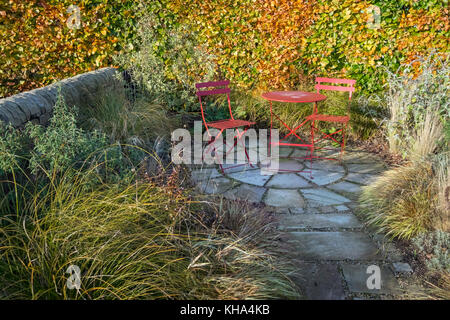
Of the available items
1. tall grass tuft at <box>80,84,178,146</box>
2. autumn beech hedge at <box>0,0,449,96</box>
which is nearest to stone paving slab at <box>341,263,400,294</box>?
tall grass tuft at <box>80,84,178,146</box>

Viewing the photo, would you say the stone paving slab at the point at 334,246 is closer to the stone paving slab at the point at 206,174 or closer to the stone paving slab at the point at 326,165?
the stone paving slab at the point at 206,174

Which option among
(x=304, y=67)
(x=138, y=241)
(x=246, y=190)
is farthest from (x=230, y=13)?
(x=138, y=241)

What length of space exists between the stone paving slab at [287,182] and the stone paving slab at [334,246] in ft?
3.38

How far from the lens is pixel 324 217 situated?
356 centimetres

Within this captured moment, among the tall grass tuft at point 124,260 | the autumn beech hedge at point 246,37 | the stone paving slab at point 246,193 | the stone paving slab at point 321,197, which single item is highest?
the autumn beech hedge at point 246,37

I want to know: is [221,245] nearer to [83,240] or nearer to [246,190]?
[83,240]

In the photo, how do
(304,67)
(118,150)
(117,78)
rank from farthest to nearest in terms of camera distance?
(304,67) → (117,78) → (118,150)

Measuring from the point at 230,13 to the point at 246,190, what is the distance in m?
3.64

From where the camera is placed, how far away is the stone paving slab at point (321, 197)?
12.6 ft

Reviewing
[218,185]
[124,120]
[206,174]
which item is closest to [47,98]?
[124,120]

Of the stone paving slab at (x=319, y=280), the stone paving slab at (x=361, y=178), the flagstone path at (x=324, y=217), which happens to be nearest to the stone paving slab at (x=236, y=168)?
the flagstone path at (x=324, y=217)

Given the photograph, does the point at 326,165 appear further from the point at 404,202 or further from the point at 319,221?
the point at 404,202

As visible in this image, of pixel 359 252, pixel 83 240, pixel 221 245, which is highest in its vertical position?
pixel 83 240
